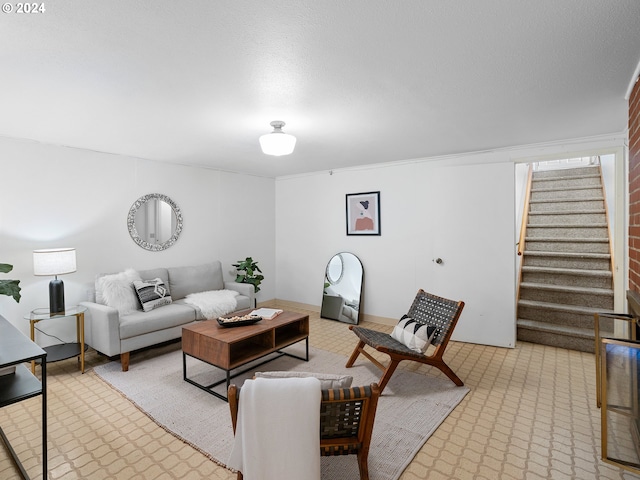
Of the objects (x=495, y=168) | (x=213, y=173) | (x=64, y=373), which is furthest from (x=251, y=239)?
(x=495, y=168)

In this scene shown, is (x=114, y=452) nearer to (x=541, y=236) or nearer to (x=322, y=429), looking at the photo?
(x=322, y=429)

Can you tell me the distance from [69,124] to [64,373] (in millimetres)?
2287

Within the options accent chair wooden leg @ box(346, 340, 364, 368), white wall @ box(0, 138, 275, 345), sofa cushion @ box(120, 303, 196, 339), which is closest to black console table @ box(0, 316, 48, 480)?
sofa cushion @ box(120, 303, 196, 339)

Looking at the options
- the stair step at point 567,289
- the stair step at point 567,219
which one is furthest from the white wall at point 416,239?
the stair step at point 567,219

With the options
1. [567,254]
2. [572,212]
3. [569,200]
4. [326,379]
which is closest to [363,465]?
[326,379]

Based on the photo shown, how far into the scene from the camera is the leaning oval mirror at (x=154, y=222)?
420cm

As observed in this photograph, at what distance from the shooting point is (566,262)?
4383mm

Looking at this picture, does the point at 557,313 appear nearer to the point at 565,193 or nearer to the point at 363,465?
the point at 565,193

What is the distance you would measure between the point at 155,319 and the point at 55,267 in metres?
1.02

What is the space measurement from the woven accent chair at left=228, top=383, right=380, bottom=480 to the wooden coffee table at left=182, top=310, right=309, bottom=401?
3.73 ft

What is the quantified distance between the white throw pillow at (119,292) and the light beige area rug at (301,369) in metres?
0.56

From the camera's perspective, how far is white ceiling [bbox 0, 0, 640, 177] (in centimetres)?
145

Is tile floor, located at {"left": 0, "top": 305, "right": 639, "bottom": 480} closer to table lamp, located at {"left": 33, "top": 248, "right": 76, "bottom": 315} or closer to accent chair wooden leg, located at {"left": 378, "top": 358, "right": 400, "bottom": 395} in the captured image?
accent chair wooden leg, located at {"left": 378, "top": 358, "right": 400, "bottom": 395}

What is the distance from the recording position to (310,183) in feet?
18.3
